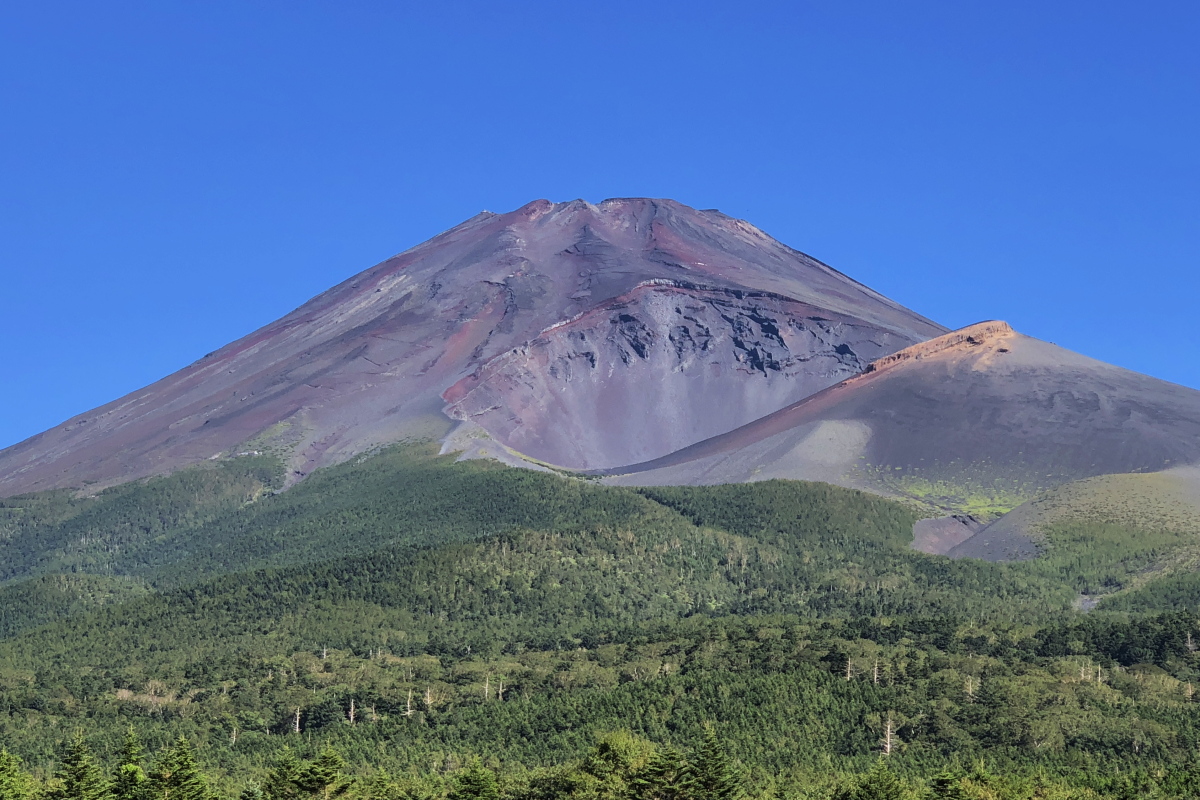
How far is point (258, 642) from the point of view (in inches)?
6442

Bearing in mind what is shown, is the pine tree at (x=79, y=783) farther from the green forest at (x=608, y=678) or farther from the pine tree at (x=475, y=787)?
the pine tree at (x=475, y=787)

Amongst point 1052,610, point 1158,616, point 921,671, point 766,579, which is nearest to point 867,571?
point 766,579

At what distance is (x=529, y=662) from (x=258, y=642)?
25.9 metres

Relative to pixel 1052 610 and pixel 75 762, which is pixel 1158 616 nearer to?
pixel 1052 610

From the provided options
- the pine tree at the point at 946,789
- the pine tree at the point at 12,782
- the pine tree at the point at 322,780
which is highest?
the pine tree at the point at 12,782

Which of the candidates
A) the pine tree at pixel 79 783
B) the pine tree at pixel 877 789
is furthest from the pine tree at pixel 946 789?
the pine tree at pixel 79 783

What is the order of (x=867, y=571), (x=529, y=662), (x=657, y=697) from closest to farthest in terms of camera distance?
1. (x=657, y=697)
2. (x=529, y=662)
3. (x=867, y=571)

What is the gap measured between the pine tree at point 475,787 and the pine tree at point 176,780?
37.4ft

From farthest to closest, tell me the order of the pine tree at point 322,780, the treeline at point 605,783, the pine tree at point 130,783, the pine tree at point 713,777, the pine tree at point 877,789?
1. the pine tree at point 322,780
2. the treeline at point 605,783
3. the pine tree at point 713,777
4. the pine tree at point 877,789
5. the pine tree at point 130,783

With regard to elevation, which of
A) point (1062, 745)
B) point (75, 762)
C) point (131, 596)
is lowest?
point (1062, 745)

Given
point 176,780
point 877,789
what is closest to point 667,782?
point 877,789

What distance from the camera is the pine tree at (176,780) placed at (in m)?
86.8

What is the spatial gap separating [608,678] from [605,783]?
45.9 m

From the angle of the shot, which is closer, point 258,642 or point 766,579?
point 258,642
